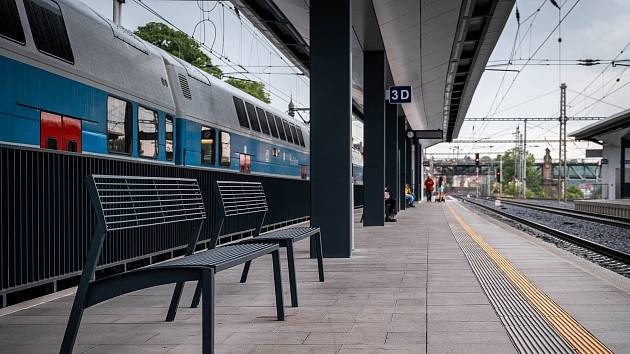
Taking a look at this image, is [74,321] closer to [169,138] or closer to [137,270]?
[137,270]

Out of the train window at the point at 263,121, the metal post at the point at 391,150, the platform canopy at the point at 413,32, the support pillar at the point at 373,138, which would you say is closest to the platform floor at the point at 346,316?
the platform canopy at the point at 413,32

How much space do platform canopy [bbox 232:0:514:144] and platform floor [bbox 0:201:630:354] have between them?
8424 mm

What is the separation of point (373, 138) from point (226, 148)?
5.62 meters

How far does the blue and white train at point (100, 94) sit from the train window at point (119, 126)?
0.01 metres

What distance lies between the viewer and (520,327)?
540cm

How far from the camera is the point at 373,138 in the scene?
19984mm

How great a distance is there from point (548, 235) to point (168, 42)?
110 ft

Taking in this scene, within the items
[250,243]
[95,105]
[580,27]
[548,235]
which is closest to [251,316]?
[250,243]

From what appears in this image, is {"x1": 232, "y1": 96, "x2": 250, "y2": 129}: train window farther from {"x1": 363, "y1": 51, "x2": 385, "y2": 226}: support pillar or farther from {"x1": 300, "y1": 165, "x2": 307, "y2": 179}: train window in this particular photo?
{"x1": 300, "y1": 165, "x2": 307, "y2": 179}: train window

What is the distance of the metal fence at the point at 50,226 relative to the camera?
21.0 ft

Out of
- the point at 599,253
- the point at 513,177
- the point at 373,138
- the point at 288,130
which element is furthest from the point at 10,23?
the point at 513,177

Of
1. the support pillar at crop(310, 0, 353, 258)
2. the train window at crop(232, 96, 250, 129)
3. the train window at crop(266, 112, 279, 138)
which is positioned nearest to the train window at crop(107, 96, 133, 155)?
the support pillar at crop(310, 0, 353, 258)

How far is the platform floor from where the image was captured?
4859mm

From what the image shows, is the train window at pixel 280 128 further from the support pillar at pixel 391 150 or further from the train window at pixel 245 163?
the support pillar at pixel 391 150
